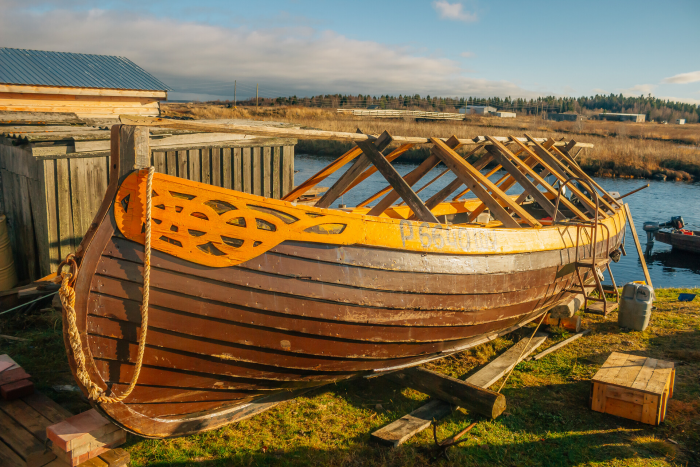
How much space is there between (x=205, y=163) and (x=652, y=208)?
2049 cm

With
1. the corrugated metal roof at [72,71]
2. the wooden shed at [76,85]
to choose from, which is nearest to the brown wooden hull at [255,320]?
the wooden shed at [76,85]

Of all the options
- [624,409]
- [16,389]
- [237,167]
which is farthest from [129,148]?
[237,167]

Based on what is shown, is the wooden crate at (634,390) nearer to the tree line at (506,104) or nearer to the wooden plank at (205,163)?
the wooden plank at (205,163)

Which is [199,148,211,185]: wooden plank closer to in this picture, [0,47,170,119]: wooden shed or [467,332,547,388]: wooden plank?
[0,47,170,119]: wooden shed

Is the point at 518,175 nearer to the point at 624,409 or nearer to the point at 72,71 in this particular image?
the point at 624,409

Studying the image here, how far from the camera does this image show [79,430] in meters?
3.28

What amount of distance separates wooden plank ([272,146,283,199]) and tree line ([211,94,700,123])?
158ft

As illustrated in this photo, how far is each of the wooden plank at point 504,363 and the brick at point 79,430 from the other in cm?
328

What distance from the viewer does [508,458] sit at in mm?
3896

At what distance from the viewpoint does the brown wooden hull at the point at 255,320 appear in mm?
3066

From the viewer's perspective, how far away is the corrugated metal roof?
33.0 feet

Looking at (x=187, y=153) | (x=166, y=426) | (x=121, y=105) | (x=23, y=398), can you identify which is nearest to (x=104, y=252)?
(x=166, y=426)

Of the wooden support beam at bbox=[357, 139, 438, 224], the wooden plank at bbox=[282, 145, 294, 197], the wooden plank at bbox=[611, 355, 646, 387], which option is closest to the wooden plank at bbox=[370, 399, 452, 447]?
the wooden plank at bbox=[611, 355, 646, 387]

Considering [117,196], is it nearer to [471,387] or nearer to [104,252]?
[104,252]
